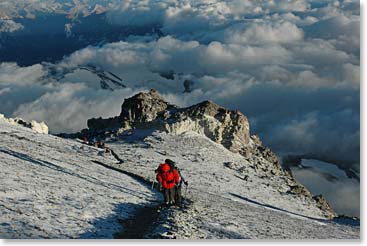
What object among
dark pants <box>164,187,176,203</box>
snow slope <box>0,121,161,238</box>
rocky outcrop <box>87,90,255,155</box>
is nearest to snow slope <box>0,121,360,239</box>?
snow slope <box>0,121,161,238</box>

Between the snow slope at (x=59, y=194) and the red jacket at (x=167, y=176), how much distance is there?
1.16m

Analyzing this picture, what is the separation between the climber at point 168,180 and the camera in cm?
1586

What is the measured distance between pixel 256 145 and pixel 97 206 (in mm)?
34958

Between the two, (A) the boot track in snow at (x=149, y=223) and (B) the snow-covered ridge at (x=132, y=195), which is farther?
(B) the snow-covered ridge at (x=132, y=195)

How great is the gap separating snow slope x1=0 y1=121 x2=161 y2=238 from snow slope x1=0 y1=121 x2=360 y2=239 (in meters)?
0.03

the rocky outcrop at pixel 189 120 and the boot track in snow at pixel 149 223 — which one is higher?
the rocky outcrop at pixel 189 120

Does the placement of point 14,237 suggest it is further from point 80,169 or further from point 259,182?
point 259,182

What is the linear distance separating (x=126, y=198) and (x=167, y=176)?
5.68ft

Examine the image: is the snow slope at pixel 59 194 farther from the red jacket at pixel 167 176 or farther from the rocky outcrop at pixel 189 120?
the rocky outcrop at pixel 189 120

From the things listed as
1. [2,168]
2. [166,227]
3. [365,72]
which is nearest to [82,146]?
[2,168]

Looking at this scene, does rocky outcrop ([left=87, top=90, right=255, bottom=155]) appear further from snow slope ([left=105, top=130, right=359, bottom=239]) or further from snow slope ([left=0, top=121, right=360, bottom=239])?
snow slope ([left=0, top=121, right=360, bottom=239])

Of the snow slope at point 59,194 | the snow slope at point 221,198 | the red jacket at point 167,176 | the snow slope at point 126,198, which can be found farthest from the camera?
the red jacket at point 167,176

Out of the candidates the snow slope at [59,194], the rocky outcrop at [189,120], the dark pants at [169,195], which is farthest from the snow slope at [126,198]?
the rocky outcrop at [189,120]

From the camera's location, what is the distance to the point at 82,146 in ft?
93.0
